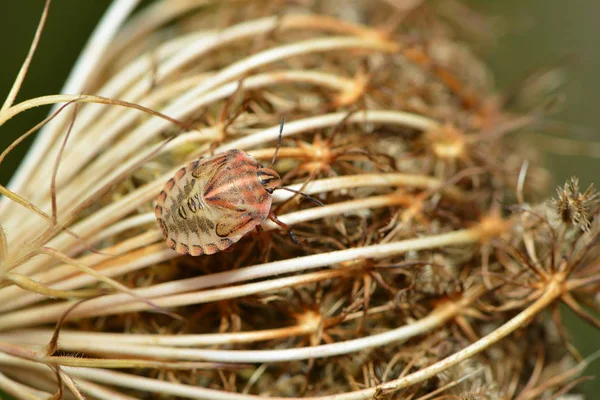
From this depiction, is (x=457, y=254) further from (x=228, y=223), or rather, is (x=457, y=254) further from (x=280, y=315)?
(x=228, y=223)

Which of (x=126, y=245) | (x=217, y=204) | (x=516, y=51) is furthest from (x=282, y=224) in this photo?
(x=516, y=51)

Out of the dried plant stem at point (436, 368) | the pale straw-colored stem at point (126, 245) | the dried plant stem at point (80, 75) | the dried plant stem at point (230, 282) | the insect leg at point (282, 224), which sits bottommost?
the dried plant stem at point (436, 368)

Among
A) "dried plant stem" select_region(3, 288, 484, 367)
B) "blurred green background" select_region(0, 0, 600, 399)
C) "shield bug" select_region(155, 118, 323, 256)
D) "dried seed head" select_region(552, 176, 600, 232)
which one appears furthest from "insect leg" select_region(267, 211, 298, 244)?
"blurred green background" select_region(0, 0, 600, 399)

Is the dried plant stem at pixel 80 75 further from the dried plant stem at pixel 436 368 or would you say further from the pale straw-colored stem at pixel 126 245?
the dried plant stem at pixel 436 368

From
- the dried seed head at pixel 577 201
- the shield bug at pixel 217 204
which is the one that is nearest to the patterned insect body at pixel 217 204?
the shield bug at pixel 217 204

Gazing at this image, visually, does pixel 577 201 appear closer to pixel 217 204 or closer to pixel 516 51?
pixel 217 204

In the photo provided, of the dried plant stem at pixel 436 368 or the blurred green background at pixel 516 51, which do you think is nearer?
the dried plant stem at pixel 436 368

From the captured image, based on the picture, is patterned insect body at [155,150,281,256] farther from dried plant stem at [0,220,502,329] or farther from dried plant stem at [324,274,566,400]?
dried plant stem at [324,274,566,400]
